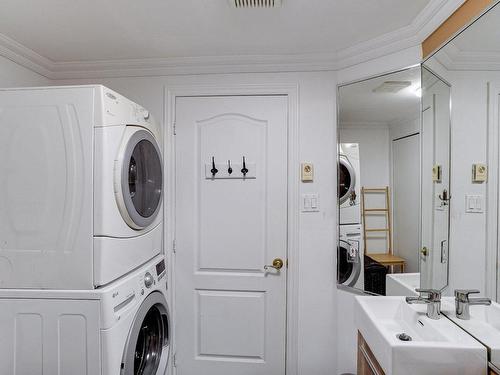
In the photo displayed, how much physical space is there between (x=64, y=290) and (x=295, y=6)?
179 cm

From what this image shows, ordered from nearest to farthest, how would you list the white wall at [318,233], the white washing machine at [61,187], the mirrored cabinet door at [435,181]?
the white washing machine at [61,187] < the mirrored cabinet door at [435,181] < the white wall at [318,233]

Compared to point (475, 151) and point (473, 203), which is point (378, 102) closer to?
point (475, 151)

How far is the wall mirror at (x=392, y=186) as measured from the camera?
148cm

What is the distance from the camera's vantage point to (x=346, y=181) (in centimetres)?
192

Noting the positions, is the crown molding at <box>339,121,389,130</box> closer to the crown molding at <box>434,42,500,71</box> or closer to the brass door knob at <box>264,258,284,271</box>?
the crown molding at <box>434,42,500,71</box>

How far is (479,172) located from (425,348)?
0.75 meters

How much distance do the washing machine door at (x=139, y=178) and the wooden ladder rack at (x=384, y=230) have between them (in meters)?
1.37

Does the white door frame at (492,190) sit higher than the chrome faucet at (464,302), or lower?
higher

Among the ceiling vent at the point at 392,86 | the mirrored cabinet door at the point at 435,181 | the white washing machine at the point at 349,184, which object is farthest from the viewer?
the white washing machine at the point at 349,184

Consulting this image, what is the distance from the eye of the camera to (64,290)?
1.29m

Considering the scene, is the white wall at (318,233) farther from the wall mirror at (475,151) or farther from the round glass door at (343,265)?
the wall mirror at (475,151)

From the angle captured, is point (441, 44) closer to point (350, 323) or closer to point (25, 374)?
point (350, 323)

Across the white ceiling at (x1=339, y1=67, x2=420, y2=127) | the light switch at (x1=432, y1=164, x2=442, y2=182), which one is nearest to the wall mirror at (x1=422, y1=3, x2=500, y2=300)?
the light switch at (x1=432, y1=164, x2=442, y2=182)

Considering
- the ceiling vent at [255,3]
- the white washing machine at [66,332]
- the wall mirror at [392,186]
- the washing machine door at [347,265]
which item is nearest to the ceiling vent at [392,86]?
the wall mirror at [392,186]
